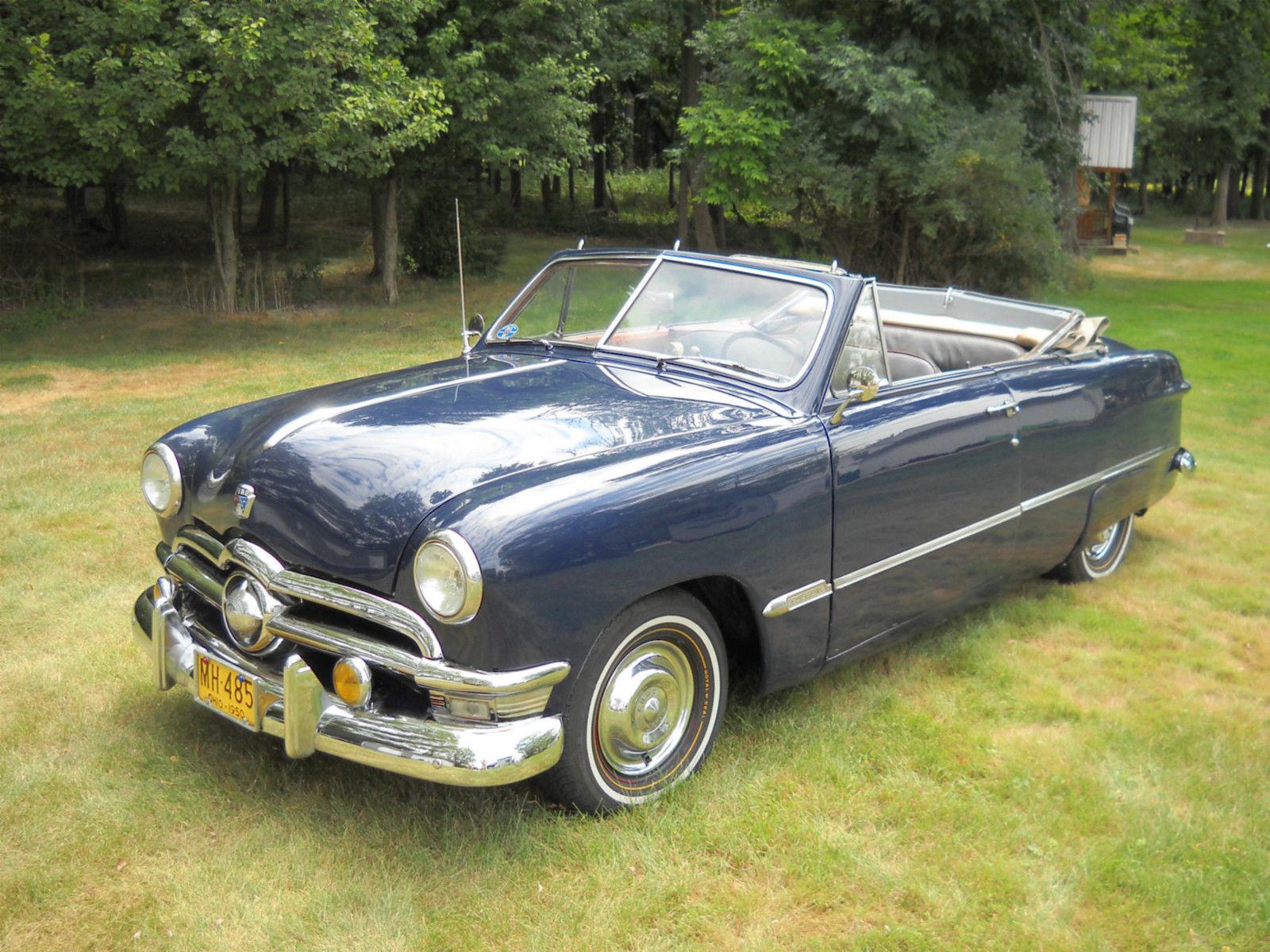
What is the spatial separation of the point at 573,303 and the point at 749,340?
94 centimetres

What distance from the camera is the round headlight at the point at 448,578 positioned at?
3029 mm

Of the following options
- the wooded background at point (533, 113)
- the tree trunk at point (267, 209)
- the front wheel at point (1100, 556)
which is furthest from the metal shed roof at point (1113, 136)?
the front wheel at point (1100, 556)

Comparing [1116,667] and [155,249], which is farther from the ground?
[155,249]

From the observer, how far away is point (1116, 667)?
15.9ft

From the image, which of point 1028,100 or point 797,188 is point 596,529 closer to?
point 797,188

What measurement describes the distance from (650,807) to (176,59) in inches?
430

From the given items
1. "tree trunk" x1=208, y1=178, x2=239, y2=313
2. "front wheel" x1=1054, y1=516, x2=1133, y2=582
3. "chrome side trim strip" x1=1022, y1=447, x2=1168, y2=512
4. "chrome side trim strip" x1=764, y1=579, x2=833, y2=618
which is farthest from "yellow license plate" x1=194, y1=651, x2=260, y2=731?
"tree trunk" x1=208, y1=178, x2=239, y2=313

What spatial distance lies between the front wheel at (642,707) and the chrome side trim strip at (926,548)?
60 centimetres

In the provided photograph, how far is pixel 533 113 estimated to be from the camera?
1612 cm

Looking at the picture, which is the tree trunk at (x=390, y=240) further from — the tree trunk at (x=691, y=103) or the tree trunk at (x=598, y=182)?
the tree trunk at (x=598, y=182)

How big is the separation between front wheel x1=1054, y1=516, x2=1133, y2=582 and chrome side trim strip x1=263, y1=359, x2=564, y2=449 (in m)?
2.87

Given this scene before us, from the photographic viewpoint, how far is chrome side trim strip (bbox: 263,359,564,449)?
3.79m

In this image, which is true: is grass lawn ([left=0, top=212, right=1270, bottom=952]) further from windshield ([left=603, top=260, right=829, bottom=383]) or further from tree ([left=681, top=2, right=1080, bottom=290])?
tree ([left=681, top=2, right=1080, bottom=290])

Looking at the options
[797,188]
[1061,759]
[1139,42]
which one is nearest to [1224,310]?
[797,188]
